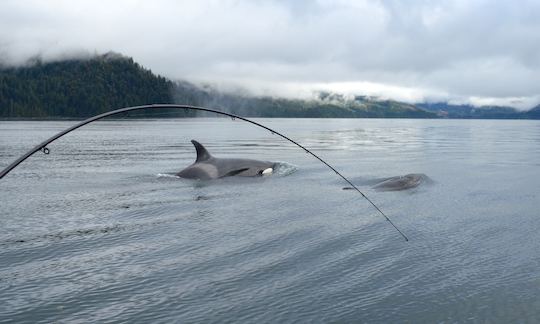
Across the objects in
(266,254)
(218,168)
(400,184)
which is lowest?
(266,254)

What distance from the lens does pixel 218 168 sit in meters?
24.9

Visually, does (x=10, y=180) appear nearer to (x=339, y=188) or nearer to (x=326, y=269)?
(x=339, y=188)

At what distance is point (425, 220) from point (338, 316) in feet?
25.1

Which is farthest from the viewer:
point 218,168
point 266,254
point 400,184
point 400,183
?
point 218,168

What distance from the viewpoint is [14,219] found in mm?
14719

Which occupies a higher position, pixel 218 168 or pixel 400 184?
pixel 218 168

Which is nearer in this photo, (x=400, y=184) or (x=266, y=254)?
(x=266, y=254)

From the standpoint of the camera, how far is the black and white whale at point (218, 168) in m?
24.5

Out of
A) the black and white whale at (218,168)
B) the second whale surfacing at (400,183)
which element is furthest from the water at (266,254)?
the black and white whale at (218,168)

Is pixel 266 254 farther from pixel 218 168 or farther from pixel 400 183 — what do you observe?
pixel 218 168

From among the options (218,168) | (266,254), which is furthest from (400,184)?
(266,254)

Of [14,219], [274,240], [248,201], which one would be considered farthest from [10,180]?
[274,240]

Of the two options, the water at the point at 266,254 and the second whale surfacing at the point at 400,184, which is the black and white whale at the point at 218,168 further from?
the second whale surfacing at the point at 400,184

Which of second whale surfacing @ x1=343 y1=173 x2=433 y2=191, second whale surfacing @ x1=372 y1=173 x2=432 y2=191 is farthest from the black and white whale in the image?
second whale surfacing @ x1=372 y1=173 x2=432 y2=191
